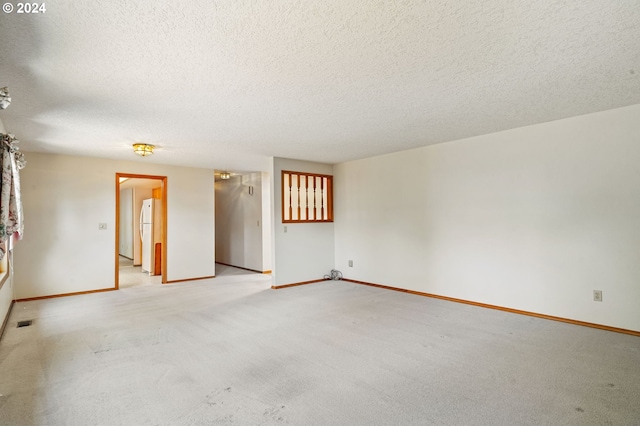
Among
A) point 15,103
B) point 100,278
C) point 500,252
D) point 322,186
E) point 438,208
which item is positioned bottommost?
point 100,278

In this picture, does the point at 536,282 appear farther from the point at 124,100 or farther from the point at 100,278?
the point at 100,278

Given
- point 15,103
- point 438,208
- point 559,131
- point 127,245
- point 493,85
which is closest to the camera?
point 493,85

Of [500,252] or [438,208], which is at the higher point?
[438,208]

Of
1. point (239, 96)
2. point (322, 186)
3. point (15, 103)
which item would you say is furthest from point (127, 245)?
point (239, 96)

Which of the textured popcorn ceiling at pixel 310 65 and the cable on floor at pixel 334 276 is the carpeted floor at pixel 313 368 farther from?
the textured popcorn ceiling at pixel 310 65

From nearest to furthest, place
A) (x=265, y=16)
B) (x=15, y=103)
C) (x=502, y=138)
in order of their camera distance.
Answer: (x=265, y=16)
(x=15, y=103)
(x=502, y=138)

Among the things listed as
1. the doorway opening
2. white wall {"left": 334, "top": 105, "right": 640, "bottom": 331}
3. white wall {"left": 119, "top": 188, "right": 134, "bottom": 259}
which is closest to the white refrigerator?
the doorway opening

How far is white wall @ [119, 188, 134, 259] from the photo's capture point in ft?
31.6

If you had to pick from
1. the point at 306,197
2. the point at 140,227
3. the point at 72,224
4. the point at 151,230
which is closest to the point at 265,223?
the point at 306,197

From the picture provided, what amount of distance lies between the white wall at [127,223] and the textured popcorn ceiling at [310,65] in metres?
6.24

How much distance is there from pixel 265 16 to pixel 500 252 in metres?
3.90

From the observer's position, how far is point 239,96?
2.80m

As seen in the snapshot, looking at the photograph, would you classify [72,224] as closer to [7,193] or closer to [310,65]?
[7,193]

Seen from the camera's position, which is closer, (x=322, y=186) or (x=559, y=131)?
(x=559, y=131)
